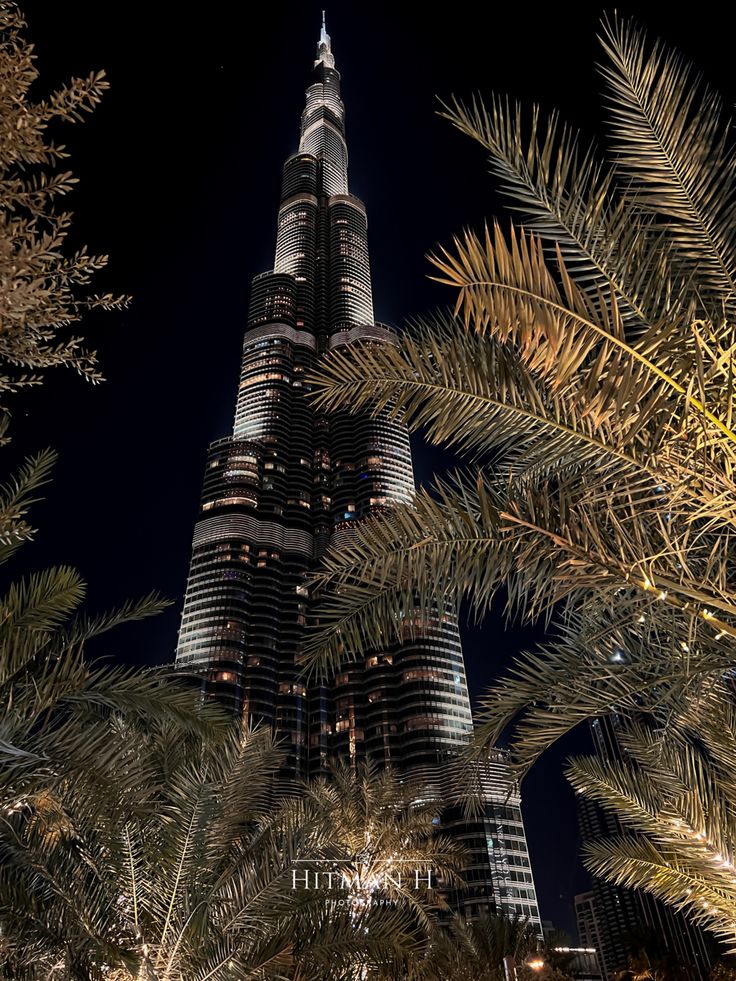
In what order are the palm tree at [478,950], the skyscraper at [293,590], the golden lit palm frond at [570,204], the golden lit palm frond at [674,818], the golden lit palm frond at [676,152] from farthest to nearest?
the skyscraper at [293,590] < the palm tree at [478,950] < the golden lit palm frond at [674,818] < the golden lit palm frond at [676,152] < the golden lit palm frond at [570,204]

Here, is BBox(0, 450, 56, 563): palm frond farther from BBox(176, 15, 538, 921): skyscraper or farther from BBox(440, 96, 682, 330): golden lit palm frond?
BBox(176, 15, 538, 921): skyscraper

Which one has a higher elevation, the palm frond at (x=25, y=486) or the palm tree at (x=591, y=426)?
the palm frond at (x=25, y=486)

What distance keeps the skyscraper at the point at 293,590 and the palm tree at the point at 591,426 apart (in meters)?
60.4

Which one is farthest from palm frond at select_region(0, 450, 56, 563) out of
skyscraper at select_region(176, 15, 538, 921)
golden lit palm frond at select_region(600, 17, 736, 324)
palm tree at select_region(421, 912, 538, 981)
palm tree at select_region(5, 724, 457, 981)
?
skyscraper at select_region(176, 15, 538, 921)

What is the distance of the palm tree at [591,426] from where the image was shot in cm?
316

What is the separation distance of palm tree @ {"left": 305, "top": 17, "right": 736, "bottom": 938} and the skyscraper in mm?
60412

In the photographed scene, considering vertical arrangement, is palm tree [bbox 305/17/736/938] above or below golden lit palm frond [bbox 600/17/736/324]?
below

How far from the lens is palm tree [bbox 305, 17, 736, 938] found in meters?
3.16

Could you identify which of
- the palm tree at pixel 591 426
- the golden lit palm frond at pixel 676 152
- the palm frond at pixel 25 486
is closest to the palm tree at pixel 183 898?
the palm frond at pixel 25 486

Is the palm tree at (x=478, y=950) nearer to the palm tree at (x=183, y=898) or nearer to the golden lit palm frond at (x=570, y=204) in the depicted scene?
the palm tree at (x=183, y=898)

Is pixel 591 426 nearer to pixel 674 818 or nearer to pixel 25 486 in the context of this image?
pixel 674 818

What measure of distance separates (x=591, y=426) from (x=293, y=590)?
70060mm

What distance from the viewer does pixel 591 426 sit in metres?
3.35

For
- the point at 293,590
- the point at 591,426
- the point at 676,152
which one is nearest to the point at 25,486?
the point at 591,426
